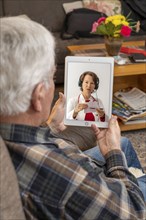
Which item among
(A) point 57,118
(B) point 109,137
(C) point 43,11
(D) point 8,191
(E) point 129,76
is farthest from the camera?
(C) point 43,11

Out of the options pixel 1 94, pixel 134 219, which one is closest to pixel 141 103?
pixel 134 219

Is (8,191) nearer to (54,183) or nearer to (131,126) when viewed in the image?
(54,183)

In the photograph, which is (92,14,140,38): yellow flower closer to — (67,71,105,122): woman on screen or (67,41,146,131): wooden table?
(67,41,146,131): wooden table

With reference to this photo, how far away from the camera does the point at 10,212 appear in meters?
0.75

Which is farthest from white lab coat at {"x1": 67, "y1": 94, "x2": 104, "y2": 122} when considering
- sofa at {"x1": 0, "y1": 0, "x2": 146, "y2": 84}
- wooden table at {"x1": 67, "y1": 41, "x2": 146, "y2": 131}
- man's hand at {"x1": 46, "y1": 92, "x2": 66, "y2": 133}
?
sofa at {"x1": 0, "y1": 0, "x2": 146, "y2": 84}

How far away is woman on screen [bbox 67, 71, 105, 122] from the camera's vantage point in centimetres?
144

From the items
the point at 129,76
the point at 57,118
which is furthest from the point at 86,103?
the point at 129,76

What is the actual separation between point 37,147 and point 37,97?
0.12 m

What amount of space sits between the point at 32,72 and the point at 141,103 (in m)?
1.72

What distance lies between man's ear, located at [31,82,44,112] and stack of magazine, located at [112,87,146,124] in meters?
1.53

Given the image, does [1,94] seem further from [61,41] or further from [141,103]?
[61,41]

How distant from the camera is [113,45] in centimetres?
239

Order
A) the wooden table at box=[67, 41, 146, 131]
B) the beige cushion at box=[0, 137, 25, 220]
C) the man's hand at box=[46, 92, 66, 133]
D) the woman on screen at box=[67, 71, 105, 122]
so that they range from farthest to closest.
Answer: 1. the wooden table at box=[67, 41, 146, 131]
2. the woman on screen at box=[67, 71, 105, 122]
3. the man's hand at box=[46, 92, 66, 133]
4. the beige cushion at box=[0, 137, 25, 220]

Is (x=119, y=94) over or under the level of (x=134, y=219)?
under
